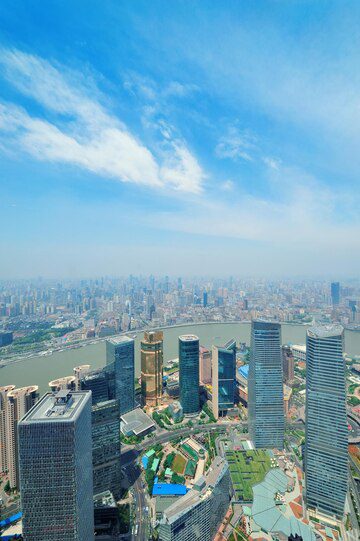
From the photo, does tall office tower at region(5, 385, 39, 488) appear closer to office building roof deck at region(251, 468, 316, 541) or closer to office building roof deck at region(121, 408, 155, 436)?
office building roof deck at region(121, 408, 155, 436)

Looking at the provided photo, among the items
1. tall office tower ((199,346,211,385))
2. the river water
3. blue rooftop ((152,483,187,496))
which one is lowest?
the river water

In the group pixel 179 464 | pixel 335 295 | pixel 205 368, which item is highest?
pixel 335 295

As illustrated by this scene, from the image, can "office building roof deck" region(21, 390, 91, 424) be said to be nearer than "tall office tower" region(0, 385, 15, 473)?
Yes

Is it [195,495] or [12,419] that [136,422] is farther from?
[195,495]

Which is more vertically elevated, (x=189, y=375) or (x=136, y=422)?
(x=189, y=375)

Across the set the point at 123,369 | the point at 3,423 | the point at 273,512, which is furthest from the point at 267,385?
the point at 3,423

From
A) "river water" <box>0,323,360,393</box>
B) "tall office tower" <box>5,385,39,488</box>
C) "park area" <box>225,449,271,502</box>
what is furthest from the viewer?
"river water" <box>0,323,360,393</box>

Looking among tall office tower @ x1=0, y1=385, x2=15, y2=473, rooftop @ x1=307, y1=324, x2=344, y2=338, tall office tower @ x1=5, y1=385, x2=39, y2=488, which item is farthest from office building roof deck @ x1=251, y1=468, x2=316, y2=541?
tall office tower @ x1=0, y1=385, x2=15, y2=473
